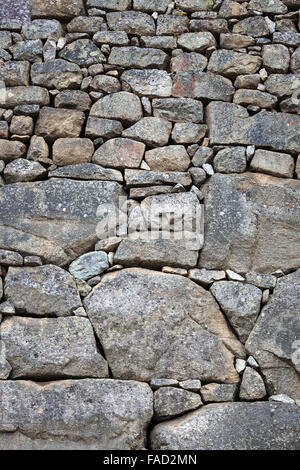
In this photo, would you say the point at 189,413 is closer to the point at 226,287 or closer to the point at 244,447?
the point at 244,447

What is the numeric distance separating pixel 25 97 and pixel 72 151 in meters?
0.51

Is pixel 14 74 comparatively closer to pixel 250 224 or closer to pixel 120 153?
pixel 120 153

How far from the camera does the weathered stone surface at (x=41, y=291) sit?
3340 millimetres

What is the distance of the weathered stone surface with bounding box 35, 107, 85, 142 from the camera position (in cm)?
375

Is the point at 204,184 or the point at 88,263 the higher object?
the point at 204,184

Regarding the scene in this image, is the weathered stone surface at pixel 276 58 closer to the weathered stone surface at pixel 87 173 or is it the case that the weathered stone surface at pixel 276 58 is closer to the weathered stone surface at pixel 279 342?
the weathered stone surface at pixel 87 173

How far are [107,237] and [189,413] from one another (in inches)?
43.2

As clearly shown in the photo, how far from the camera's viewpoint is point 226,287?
3.41 metres

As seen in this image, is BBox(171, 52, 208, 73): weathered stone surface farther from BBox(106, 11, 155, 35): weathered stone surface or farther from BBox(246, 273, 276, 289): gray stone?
BBox(246, 273, 276, 289): gray stone

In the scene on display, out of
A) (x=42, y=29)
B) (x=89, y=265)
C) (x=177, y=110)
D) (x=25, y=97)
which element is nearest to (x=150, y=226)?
(x=89, y=265)

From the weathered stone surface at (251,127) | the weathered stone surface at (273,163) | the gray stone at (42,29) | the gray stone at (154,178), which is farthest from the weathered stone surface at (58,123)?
the weathered stone surface at (273,163)

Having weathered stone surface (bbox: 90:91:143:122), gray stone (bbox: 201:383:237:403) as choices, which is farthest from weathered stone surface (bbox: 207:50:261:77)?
gray stone (bbox: 201:383:237:403)

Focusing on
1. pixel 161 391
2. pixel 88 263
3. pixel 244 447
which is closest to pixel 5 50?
pixel 88 263
